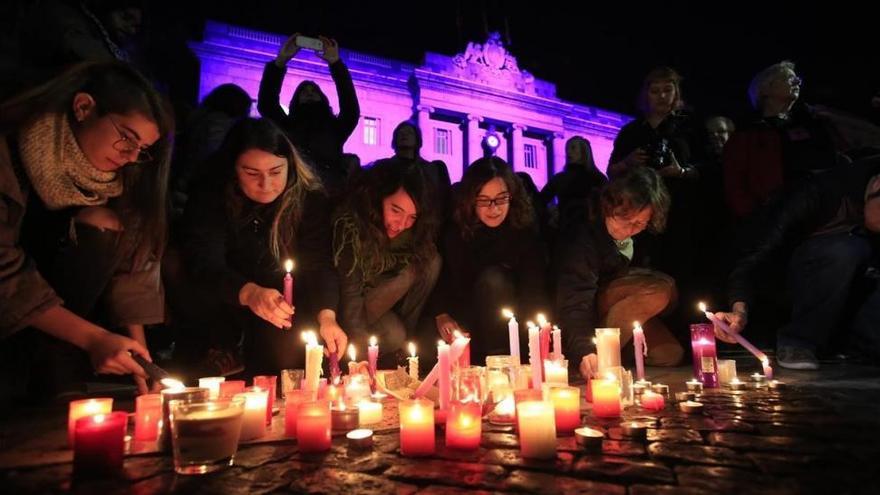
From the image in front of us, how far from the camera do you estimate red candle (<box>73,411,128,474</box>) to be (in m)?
1.71

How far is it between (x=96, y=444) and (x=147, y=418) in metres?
0.49

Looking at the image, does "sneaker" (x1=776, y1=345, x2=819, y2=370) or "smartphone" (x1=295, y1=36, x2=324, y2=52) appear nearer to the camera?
"sneaker" (x1=776, y1=345, x2=819, y2=370)

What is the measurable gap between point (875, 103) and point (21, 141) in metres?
7.68

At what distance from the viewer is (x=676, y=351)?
4.70 m

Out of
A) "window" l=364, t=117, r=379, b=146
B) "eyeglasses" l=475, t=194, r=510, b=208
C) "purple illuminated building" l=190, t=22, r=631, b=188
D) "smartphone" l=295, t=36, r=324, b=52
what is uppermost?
"purple illuminated building" l=190, t=22, r=631, b=188

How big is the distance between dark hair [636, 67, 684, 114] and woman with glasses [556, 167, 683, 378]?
194cm

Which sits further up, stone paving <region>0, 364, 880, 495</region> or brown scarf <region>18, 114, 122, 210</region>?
brown scarf <region>18, 114, 122, 210</region>

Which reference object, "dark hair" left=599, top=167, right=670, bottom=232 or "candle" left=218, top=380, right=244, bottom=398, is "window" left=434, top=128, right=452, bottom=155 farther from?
"candle" left=218, top=380, right=244, bottom=398

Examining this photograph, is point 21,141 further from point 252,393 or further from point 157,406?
point 252,393

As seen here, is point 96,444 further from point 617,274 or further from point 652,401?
point 617,274

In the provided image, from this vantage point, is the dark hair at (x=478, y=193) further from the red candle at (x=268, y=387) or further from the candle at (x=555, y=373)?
the red candle at (x=268, y=387)

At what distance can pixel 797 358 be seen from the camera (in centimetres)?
426

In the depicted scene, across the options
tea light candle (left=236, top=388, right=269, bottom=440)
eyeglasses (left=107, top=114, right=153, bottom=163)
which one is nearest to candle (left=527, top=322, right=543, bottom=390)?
tea light candle (left=236, top=388, right=269, bottom=440)

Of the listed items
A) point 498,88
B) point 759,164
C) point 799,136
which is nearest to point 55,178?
point 759,164
